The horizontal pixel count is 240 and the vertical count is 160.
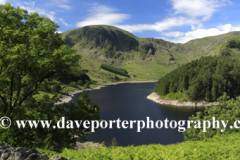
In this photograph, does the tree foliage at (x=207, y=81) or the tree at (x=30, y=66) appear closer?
the tree at (x=30, y=66)

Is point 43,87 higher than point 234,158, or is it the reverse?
point 43,87

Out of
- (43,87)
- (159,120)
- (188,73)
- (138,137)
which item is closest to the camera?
(43,87)

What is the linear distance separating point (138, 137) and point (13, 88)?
196 feet

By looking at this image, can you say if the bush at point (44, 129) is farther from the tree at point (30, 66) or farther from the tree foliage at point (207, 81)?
the tree foliage at point (207, 81)

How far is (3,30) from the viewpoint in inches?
689

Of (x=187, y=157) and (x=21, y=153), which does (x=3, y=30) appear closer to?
(x=21, y=153)

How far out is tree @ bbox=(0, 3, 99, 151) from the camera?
17078 millimetres

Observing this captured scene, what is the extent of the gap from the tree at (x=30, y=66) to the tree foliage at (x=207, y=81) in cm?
14262

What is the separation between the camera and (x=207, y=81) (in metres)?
152

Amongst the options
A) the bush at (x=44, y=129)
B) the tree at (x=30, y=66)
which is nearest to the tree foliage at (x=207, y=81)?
the bush at (x=44, y=129)

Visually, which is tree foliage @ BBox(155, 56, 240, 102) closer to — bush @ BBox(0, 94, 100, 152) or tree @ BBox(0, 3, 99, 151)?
bush @ BBox(0, 94, 100, 152)

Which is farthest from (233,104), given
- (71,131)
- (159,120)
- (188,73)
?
(188,73)

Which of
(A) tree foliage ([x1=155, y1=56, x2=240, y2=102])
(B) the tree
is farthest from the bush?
(A) tree foliage ([x1=155, y1=56, x2=240, y2=102])

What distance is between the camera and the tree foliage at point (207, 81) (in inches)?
5714
